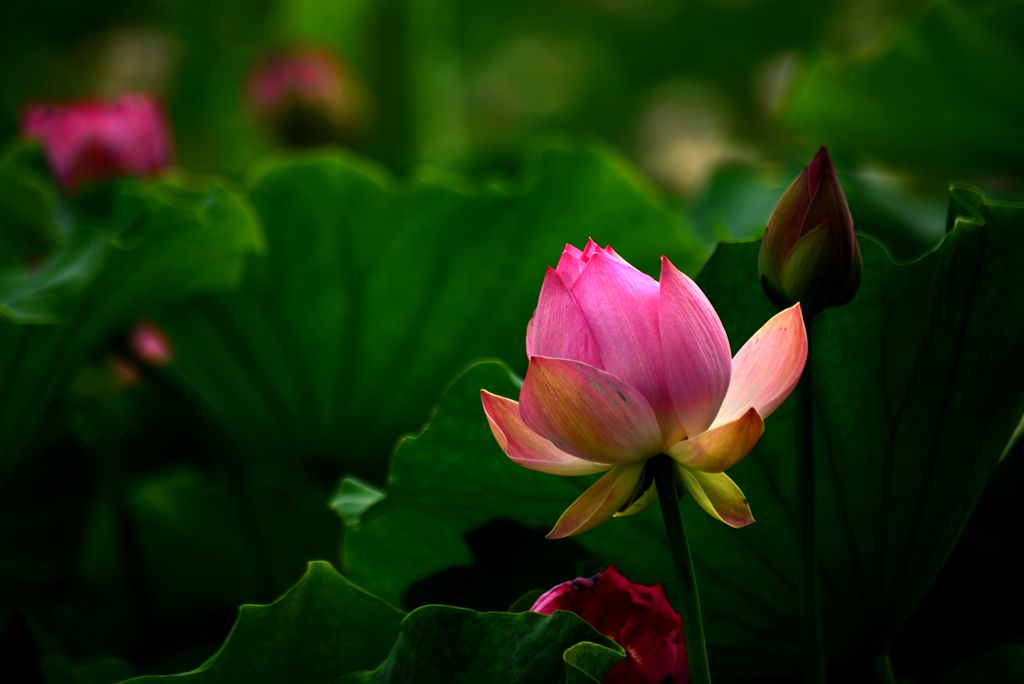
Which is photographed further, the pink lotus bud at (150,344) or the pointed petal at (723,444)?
the pink lotus bud at (150,344)

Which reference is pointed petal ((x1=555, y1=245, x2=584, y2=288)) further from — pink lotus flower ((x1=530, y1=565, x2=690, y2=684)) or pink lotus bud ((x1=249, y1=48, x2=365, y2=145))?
pink lotus bud ((x1=249, y1=48, x2=365, y2=145))

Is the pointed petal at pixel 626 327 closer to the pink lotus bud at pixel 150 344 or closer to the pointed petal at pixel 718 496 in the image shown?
the pointed petal at pixel 718 496

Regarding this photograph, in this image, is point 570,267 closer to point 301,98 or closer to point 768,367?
point 768,367

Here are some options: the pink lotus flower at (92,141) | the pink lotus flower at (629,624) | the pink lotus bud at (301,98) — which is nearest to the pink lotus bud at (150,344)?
the pink lotus flower at (92,141)

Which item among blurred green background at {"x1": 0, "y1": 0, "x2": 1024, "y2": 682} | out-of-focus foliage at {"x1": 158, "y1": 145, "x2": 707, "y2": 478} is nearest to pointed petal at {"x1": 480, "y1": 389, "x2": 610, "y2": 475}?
blurred green background at {"x1": 0, "y1": 0, "x2": 1024, "y2": 682}

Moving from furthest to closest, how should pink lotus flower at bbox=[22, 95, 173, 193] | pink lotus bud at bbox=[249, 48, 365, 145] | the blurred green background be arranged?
pink lotus bud at bbox=[249, 48, 365, 145] < pink lotus flower at bbox=[22, 95, 173, 193] < the blurred green background

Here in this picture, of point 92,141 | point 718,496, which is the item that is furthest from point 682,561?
point 92,141
